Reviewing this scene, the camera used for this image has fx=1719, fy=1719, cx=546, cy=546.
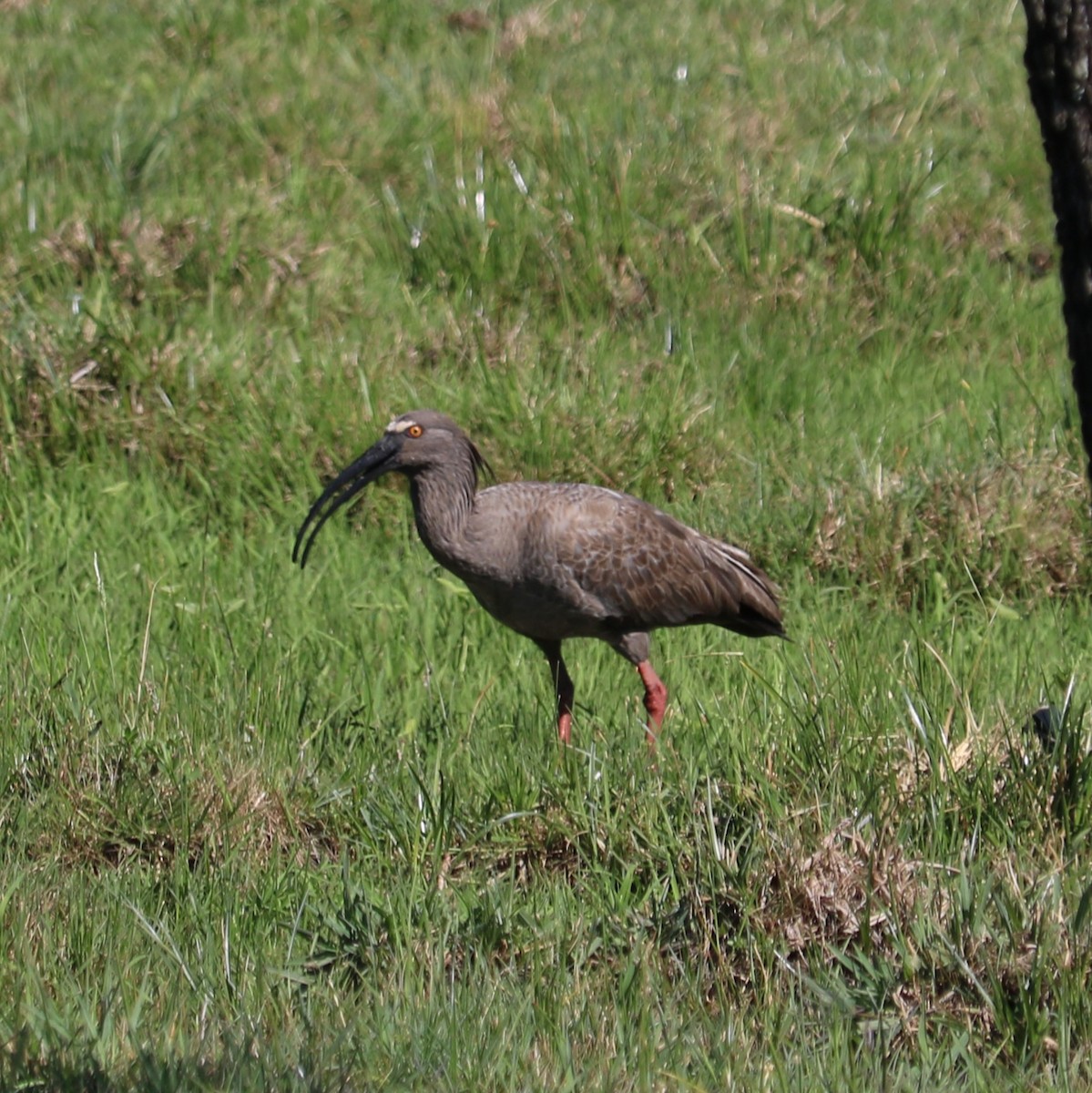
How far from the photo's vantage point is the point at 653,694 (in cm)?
577

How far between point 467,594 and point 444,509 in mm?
1001

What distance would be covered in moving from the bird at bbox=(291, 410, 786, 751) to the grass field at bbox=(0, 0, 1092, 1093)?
24 cm

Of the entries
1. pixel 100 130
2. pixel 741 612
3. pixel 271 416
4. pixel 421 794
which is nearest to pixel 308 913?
pixel 421 794

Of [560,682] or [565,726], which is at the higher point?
[565,726]

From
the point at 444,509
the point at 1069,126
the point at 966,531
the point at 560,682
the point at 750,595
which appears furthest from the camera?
the point at 966,531

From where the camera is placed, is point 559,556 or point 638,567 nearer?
point 559,556

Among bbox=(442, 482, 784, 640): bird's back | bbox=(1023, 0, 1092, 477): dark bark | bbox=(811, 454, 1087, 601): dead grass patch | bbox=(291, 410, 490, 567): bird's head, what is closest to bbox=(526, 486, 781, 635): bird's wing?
bbox=(442, 482, 784, 640): bird's back

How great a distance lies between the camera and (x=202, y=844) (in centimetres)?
456

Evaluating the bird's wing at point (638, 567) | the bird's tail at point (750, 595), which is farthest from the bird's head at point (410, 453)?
the bird's tail at point (750, 595)

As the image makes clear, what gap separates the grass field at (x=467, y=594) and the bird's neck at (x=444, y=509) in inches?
17.0

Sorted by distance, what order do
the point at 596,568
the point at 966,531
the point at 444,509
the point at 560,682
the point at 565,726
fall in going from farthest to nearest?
the point at 966,531
the point at 560,682
the point at 596,568
the point at 444,509
the point at 565,726

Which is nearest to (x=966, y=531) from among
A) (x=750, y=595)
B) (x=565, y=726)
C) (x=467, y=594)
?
(x=750, y=595)

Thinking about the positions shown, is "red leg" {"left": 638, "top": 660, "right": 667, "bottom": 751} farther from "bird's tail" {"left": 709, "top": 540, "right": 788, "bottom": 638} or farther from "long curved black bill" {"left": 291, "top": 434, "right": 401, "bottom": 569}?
"long curved black bill" {"left": 291, "top": 434, "right": 401, "bottom": 569}

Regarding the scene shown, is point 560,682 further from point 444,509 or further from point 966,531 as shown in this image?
point 966,531
